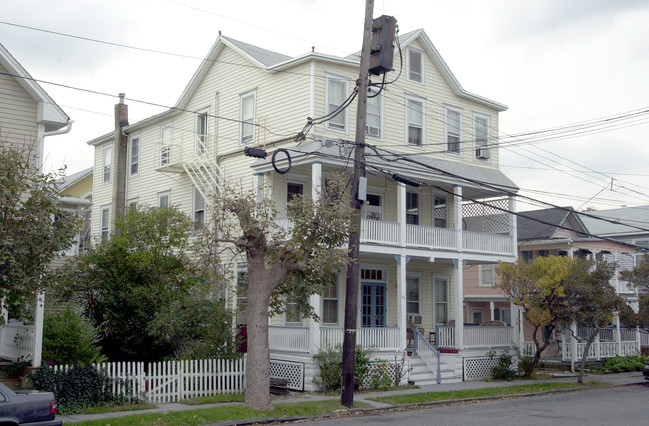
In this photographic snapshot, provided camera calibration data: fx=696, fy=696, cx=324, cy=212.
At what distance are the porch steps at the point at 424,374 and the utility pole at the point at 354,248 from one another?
597cm

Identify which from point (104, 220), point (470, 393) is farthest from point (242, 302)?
point (104, 220)

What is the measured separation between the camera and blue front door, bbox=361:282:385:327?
2556 centimetres

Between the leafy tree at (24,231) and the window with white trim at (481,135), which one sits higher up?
the window with white trim at (481,135)

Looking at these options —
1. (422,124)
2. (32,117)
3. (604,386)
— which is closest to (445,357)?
(604,386)

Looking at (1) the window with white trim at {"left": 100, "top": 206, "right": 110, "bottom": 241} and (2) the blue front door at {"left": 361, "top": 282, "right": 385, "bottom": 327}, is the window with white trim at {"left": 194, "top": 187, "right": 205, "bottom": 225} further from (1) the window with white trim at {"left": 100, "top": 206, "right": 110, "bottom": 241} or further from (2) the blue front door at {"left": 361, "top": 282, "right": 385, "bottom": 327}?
(2) the blue front door at {"left": 361, "top": 282, "right": 385, "bottom": 327}

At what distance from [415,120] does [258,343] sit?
43.1ft

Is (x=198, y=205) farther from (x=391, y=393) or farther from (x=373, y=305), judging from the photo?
(x=391, y=393)

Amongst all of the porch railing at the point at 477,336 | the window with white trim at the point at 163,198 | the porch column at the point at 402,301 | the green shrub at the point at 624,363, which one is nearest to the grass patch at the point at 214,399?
the porch column at the point at 402,301

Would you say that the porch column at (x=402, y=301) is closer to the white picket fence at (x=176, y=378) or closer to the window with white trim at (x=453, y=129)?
the white picket fence at (x=176, y=378)

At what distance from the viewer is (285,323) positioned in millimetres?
23219

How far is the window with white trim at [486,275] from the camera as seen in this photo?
38.9 m

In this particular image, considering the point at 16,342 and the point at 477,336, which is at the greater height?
the point at 16,342

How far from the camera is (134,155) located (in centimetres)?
3138

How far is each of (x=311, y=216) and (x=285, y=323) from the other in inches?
338
